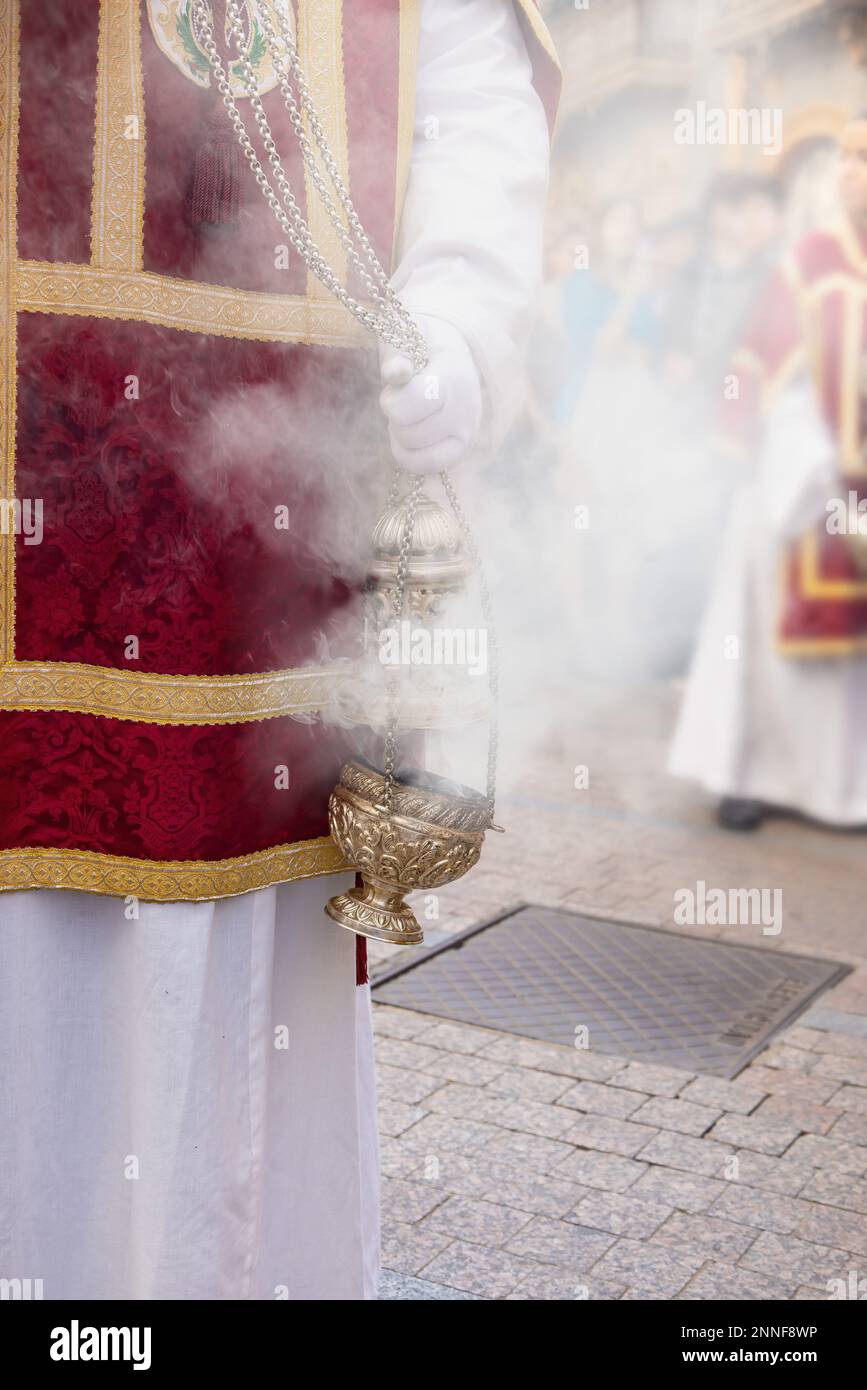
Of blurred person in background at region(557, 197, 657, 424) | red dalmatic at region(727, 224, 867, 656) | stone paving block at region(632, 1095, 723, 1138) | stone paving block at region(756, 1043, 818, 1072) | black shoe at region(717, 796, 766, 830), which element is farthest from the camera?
blurred person in background at region(557, 197, 657, 424)

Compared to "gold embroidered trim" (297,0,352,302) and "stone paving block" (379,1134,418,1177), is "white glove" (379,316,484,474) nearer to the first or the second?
"gold embroidered trim" (297,0,352,302)

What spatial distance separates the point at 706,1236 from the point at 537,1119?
0.59 metres

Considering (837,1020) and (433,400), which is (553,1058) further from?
(433,400)

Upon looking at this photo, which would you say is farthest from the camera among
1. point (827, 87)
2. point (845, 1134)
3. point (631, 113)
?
point (631, 113)

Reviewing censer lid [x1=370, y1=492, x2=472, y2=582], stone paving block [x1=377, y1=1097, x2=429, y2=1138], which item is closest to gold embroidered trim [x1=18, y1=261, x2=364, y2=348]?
censer lid [x1=370, y1=492, x2=472, y2=582]

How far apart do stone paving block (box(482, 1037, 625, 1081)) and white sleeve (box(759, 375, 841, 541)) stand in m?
2.69

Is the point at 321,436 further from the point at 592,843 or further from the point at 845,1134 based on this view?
the point at 592,843

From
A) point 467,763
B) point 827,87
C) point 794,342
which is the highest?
point 827,87

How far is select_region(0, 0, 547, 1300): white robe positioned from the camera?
1.89 m

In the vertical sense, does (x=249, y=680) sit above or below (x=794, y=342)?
below

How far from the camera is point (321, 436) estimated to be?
194cm

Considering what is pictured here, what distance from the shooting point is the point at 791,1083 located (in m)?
3.70
